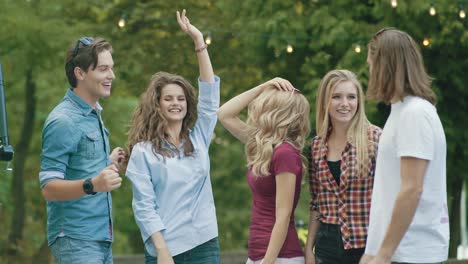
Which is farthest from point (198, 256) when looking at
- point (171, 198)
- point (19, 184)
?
point (19, 184)

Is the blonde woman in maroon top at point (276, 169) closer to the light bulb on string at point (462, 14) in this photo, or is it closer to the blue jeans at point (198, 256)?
the blue jeans at point (198, 256)

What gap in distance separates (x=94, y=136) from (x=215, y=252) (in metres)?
0.82

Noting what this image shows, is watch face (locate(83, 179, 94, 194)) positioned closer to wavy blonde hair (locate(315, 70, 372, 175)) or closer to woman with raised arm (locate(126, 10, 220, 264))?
woman with raised arm (locate(126, 10, 220, 264))

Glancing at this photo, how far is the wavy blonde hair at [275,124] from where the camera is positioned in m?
5.08

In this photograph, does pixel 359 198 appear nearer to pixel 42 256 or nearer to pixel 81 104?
pixel 81 104

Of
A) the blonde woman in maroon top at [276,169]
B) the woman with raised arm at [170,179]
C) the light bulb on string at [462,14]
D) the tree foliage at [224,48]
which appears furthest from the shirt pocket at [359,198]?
the light bulb on string at [462,14]

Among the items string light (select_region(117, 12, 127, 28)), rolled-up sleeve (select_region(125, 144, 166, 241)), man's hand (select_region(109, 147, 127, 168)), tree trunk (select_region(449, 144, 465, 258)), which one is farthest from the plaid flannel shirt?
string light (select_region(117, 12, 127, 28))

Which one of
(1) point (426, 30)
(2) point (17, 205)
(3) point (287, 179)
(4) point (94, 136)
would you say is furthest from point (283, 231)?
(2) point (17, 205)

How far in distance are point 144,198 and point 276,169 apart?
64 cm

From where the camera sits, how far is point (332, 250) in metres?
4.96

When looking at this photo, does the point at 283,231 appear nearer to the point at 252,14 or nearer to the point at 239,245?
the point at 252,14

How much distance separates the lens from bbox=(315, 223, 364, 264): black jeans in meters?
4.93

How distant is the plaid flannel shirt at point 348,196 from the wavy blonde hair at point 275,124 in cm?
19

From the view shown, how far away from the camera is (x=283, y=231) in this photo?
4.96 metres
